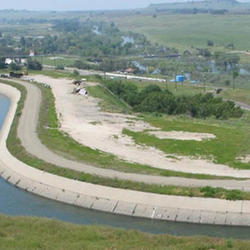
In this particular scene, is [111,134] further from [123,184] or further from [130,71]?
[130,71]

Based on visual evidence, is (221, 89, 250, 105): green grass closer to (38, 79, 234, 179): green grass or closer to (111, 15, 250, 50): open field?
(38, 79, 234, 179): green grass

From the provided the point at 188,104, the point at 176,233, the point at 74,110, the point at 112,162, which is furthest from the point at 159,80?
the point at 176,233

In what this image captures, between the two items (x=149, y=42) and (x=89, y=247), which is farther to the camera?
(x=149, y=42)

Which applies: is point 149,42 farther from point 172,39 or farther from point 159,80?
point 159,80

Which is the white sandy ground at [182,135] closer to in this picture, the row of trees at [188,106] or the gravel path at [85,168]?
the gravel path at [85,168]

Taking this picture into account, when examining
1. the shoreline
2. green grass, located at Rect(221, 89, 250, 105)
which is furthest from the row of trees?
the shoreline

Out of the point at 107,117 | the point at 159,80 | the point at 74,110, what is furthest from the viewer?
the point at 159,80
